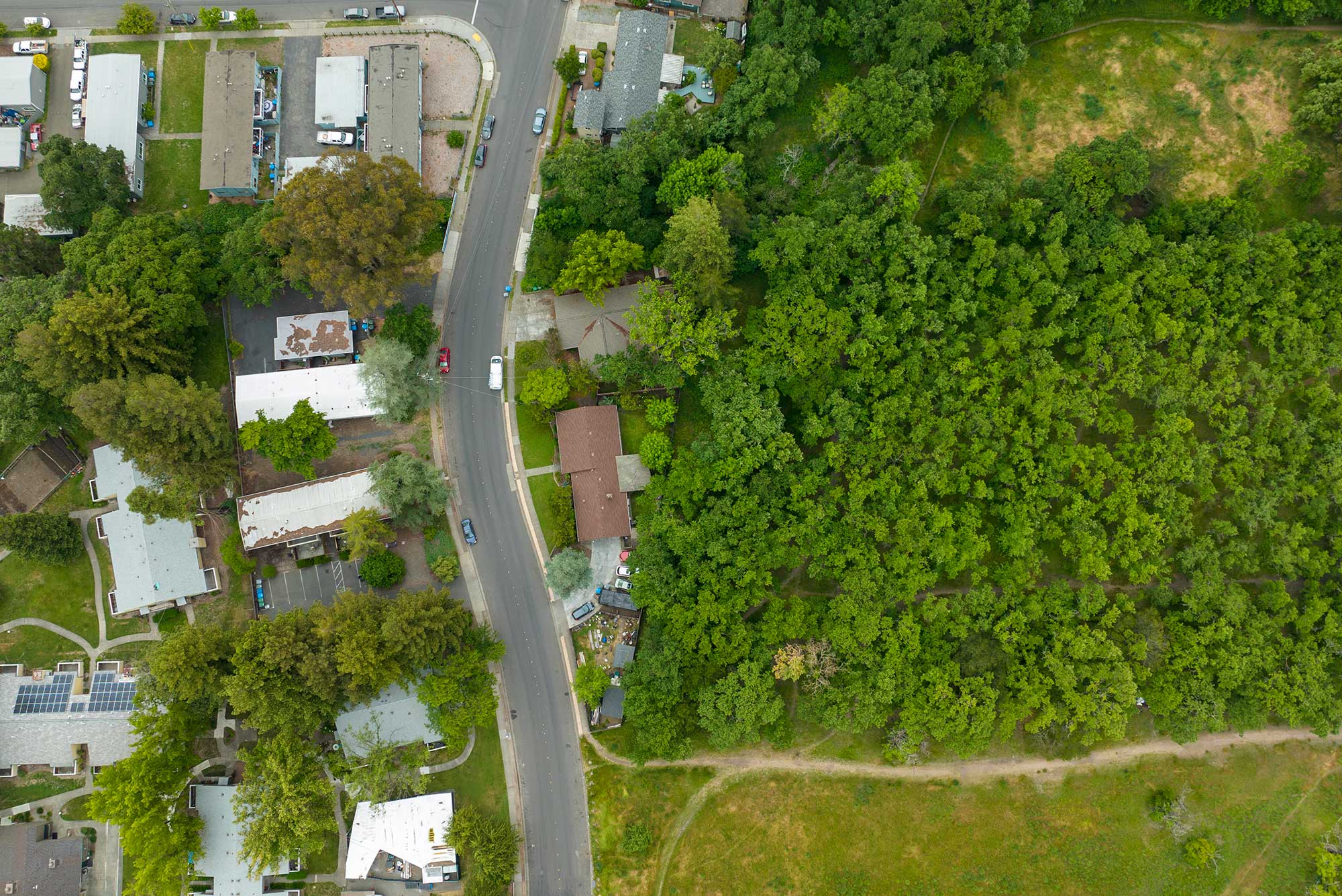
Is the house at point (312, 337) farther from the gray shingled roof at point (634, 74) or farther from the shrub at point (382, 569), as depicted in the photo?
the gray shingled roof at point (634, 74)

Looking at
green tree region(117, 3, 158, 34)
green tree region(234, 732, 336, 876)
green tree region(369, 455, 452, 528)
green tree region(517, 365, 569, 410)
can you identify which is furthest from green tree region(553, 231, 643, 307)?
green tree region(117, 3, 158, 34)

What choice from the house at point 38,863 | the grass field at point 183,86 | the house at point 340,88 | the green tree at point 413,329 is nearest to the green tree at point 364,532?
the green tree at point 413,329

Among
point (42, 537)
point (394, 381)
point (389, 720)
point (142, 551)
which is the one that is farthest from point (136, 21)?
point (389, 720)

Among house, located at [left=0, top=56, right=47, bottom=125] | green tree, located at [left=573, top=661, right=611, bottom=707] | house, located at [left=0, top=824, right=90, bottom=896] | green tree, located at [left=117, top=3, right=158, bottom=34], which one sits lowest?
house, located at [left=0, top=824, right=90, bottom=896]

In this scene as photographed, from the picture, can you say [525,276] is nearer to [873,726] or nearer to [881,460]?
[881,460]

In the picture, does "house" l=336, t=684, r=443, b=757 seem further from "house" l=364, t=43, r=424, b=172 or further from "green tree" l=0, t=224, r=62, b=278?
"house" l=364, t=43, r=424, b=172

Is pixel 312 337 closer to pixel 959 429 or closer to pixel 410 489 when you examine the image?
pixel 410 489
